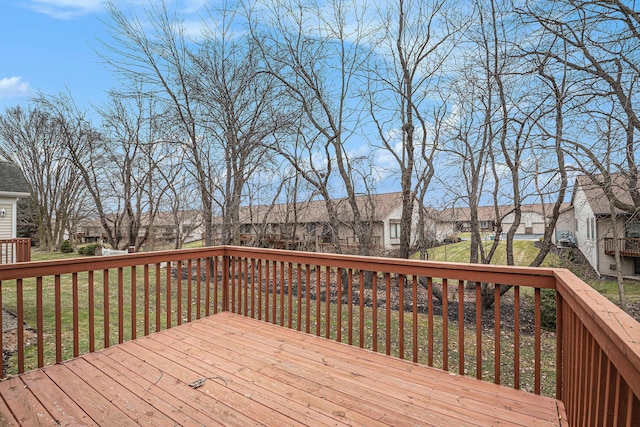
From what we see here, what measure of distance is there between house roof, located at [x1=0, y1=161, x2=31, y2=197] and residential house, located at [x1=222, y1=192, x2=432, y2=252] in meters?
8.14

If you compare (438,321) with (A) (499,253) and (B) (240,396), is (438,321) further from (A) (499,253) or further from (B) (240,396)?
(B) (240,396)

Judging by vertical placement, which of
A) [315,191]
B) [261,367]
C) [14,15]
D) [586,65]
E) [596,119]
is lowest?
[261,367]

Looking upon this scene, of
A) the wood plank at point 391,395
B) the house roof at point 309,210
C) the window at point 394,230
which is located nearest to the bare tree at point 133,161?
the house roof at point 309,210

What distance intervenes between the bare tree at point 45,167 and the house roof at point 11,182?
1759 mm

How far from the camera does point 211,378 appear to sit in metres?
2.27

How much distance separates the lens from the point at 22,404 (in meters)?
1.94

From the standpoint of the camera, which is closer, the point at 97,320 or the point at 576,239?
the point at 97,320

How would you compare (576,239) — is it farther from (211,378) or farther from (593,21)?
(211,378)

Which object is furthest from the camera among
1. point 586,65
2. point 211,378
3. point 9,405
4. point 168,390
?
point 586,65

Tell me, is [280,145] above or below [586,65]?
below

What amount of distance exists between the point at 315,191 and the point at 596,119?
552 cm

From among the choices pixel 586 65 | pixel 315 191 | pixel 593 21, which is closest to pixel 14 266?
pixel 315 191

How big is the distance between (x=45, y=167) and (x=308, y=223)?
14704mm

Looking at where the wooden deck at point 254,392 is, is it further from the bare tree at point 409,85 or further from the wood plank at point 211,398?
the bare tree at point 409,85
